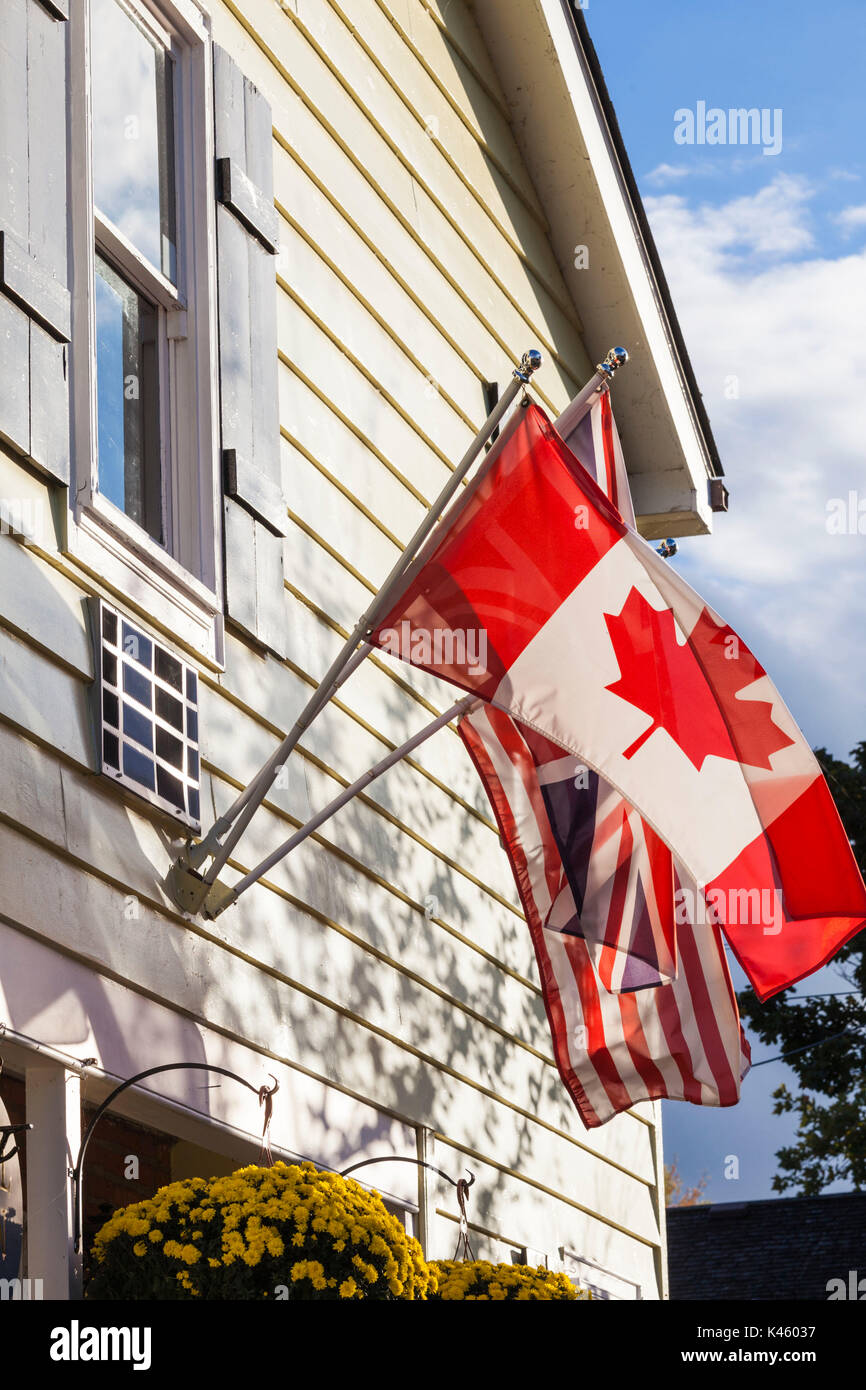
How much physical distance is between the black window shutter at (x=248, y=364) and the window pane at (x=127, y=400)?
225 millimetres

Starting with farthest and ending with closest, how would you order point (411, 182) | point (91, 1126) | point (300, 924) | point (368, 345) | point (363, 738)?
point (411, 182) → point (368, 345) → point (363, 738) → point (300, 924) → point (91, 1126)

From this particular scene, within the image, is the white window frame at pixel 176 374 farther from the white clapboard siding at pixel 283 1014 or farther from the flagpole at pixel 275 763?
the white clapboard siding at pixel 283 1014

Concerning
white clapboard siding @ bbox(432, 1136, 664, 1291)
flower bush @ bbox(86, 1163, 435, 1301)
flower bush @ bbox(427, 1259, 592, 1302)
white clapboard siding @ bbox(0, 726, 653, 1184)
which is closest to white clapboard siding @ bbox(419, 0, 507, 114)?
white clapboard siding @ bbox(0, 726, 653, 1184)

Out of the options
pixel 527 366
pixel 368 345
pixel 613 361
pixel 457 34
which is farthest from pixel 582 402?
pixel 457 34

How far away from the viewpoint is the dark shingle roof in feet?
66.1

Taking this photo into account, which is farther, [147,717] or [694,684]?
[694,684]

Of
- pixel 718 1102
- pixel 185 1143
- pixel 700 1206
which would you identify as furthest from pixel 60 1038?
pixel 700 1206

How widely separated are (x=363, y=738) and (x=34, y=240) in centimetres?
226

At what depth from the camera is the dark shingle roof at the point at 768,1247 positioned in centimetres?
2014

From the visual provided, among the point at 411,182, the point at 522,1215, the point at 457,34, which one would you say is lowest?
the point at 522,1215

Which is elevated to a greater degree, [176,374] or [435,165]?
[435,165]

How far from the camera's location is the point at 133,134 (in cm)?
548

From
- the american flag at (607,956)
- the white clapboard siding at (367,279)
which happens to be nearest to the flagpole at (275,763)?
the american flag at (607,956)

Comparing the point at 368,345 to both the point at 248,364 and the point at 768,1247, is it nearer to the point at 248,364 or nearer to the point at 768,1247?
the point at 248,364
